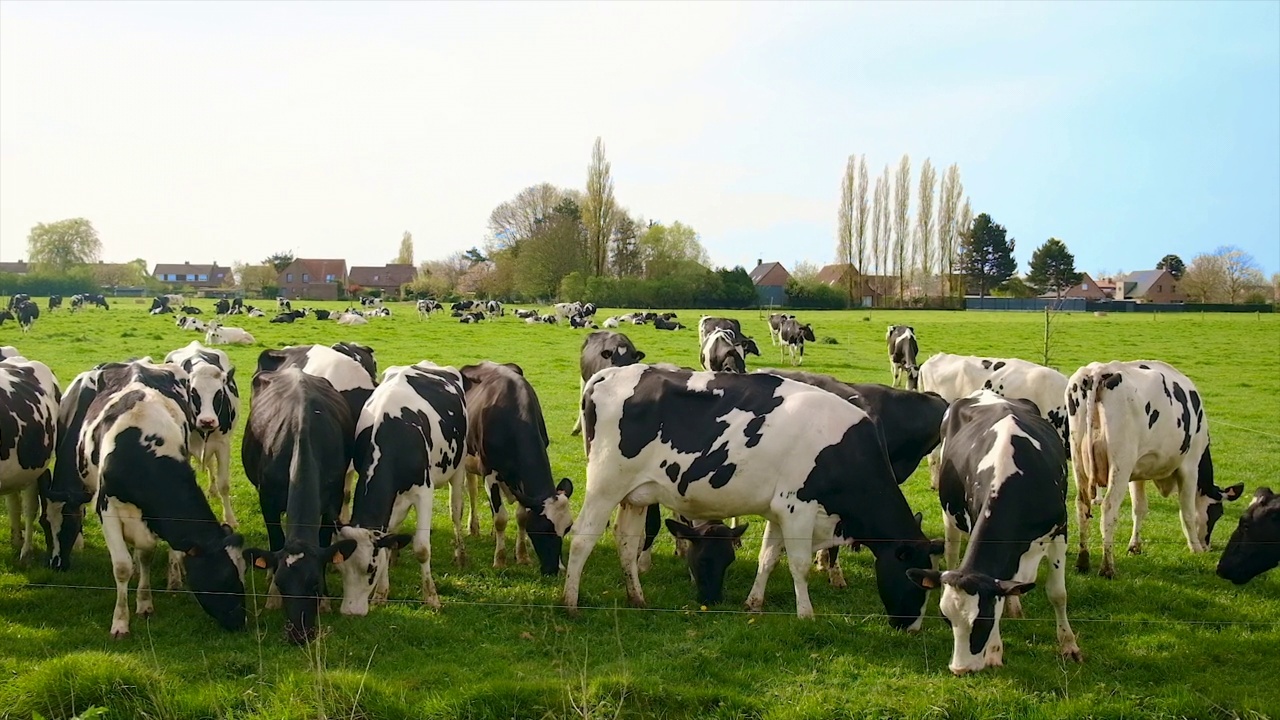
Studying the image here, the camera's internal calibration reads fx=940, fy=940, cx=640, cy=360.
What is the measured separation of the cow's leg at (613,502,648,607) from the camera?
8562mm

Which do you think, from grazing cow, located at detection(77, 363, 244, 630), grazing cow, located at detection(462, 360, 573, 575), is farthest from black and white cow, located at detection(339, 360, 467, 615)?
grazing cow, located at detection(77, 363, 244, 630)

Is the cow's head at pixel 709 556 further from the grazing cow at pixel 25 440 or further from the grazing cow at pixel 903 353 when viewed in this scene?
the grazing cow at pixel 903 353

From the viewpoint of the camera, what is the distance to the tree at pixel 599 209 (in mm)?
83125

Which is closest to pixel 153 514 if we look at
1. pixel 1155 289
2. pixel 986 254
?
pixel 986 254

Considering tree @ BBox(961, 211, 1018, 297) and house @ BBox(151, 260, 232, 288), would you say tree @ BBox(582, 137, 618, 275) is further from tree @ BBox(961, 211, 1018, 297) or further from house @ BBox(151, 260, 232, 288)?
house @ BBox(151, 260, 232, 288)

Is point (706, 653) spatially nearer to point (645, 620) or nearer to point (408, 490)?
point (645, 620)

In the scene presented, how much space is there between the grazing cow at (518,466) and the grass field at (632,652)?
0.39 m

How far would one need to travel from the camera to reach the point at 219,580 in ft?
24.8

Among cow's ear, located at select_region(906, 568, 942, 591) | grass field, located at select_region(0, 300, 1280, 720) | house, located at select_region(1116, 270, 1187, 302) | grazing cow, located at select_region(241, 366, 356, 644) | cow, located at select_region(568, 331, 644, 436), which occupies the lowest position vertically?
grass field, located at select_region(0, 300, 1280, 720)

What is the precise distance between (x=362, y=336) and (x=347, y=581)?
100.0 ft

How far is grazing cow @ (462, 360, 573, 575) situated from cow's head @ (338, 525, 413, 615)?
1.66 meters

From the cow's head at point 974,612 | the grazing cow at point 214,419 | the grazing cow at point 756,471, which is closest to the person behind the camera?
the cow's head at point 974,612

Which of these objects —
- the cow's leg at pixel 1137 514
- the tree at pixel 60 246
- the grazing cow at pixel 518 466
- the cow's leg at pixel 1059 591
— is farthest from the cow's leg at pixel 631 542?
the tree at pixel 60 246

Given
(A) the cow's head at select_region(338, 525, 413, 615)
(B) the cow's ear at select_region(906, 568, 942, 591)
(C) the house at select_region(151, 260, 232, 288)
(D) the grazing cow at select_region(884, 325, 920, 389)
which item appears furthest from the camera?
(C) the house at select_region(151, 260, 232, 288)
